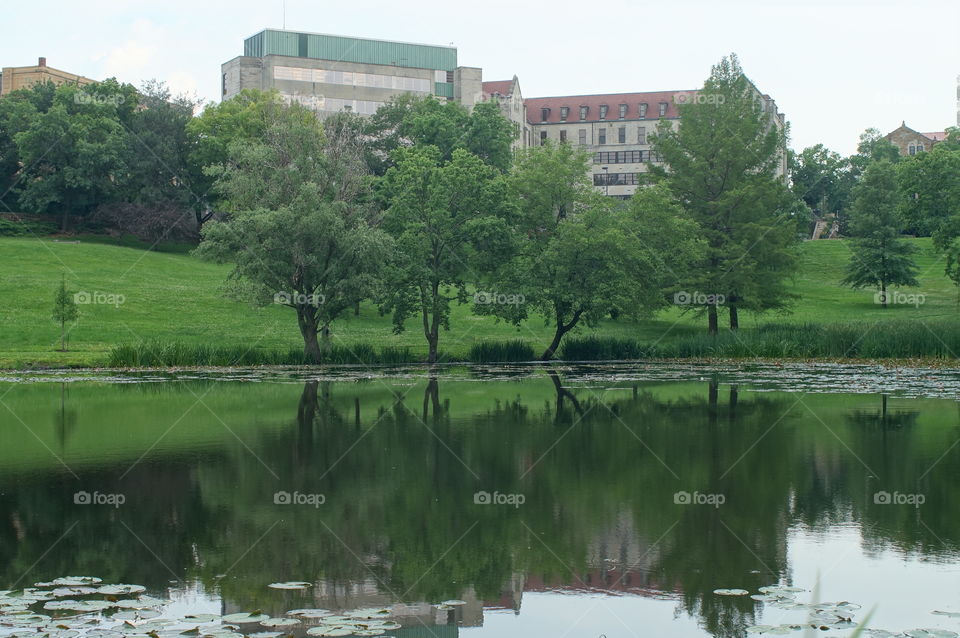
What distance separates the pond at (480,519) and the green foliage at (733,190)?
31.2 m

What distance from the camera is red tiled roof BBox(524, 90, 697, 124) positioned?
152375 mm

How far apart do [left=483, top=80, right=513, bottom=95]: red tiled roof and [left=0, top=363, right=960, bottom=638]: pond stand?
11352cm

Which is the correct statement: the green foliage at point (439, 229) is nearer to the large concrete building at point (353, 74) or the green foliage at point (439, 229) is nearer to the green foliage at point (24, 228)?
the green foliage at point (24, 228)

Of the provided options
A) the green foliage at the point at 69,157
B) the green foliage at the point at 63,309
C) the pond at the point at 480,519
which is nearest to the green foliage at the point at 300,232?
the green foliage at the point at 63,309

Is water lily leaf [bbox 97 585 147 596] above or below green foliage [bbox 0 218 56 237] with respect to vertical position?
below

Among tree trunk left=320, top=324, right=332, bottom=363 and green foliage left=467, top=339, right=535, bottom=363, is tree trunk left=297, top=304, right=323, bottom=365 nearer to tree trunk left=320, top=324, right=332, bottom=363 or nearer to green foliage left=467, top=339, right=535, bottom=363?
tree trunk left=320, top=324, right=332, bottom=363

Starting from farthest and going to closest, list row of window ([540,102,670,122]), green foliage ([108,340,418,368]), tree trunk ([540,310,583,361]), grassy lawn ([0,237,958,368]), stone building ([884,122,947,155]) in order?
1. stone building ([884,122,947,155])
2. row of window ([540,102,670,122])
3. grassy lawn ([0,237,958,368])
4. tree trunk ([540,310,583,361])
5. green foliage ([108,340,418,368])

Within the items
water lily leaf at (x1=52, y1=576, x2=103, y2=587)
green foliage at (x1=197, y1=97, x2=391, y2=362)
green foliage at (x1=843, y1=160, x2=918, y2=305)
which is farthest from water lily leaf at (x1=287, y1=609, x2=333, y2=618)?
green foliage at (x1=843, y1=160, x2=918, y2=305)

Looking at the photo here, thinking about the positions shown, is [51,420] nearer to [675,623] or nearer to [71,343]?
[675,623]

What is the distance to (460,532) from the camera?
42.8ft

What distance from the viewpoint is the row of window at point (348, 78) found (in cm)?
11288

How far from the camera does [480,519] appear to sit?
45.2 feet

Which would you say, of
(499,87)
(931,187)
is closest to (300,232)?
(931,187)

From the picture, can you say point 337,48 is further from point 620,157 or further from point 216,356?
point 216,356
